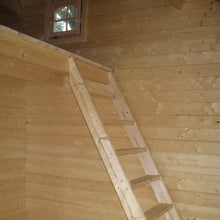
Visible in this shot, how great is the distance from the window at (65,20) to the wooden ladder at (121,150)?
2.18 ft

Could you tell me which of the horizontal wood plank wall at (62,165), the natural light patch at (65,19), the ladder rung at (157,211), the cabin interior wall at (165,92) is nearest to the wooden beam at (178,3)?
the cabin interior wall at (165,92)

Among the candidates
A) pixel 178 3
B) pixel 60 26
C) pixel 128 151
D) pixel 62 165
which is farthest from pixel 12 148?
pixel 178 3

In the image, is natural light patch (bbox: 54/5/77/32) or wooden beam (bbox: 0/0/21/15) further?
wooden beam (bbox: 0/0/21/15)

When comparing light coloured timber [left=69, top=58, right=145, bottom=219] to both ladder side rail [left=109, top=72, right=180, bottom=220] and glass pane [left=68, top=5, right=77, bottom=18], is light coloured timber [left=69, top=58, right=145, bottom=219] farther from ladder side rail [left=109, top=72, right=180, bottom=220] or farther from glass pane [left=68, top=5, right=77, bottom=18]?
glass pane [left=68, top=5, right=77, bottom=18]

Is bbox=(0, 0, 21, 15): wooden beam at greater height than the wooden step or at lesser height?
greater

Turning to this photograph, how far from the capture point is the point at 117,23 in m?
3.11

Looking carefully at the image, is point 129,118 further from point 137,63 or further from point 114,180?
point 114,180

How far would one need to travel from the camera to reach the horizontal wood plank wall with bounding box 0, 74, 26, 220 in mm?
3615

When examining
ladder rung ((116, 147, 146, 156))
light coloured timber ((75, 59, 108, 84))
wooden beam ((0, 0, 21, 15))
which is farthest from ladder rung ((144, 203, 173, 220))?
wooden beam ((0, 0, 21, 15))

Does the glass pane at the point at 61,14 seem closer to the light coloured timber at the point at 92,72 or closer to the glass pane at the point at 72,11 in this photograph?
the glass pane at the point at 72,11

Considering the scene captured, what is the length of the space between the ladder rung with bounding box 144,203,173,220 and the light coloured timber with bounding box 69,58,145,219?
0.23m

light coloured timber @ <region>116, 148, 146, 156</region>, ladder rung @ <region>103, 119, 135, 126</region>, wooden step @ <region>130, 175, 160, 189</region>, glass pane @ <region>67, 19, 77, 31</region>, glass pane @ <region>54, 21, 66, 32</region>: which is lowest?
wooden step @ <region>130, 175, 160, 189</region>

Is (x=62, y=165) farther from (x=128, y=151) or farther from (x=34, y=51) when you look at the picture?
(x=34, y=51)

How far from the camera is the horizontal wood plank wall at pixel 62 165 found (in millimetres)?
3295
